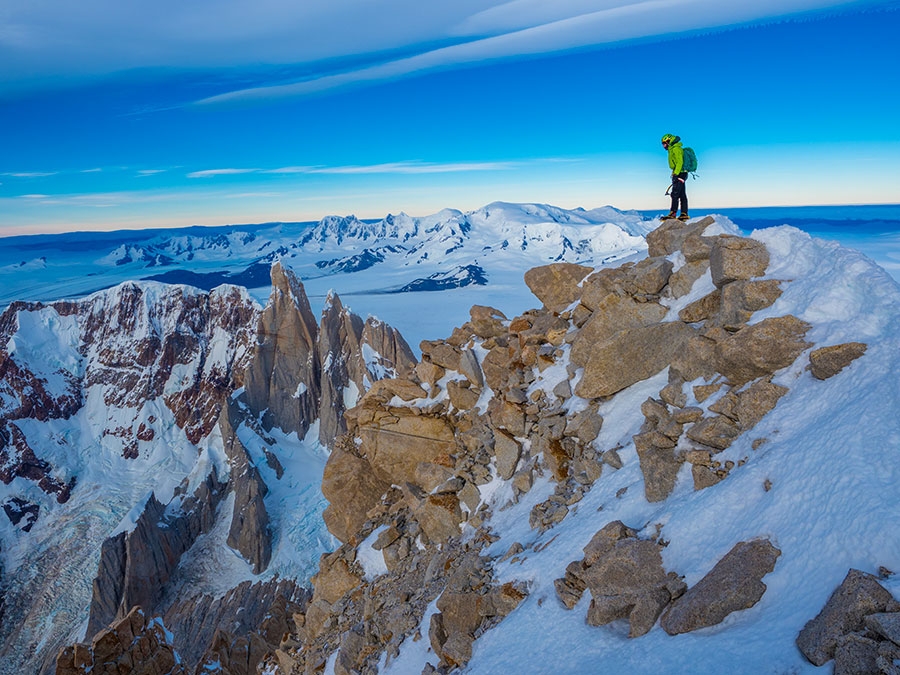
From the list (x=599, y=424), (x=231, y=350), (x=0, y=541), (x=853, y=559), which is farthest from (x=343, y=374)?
(x=853, y=559)

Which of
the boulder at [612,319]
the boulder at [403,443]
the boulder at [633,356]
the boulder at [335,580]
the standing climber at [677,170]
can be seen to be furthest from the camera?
the boulder at [403,443]

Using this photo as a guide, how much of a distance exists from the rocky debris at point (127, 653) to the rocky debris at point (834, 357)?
2932cm

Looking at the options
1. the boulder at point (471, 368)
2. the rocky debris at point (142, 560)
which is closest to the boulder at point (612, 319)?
the boulder at point (471, 368)

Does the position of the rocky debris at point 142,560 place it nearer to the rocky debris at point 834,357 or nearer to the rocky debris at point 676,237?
the rocky debris at point 676,237

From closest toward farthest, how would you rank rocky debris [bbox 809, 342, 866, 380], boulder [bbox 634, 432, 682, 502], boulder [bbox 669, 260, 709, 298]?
rocky debris [bbox 809, 342, 866, 380] → boulder [bbox 634, 432, 682, 502] → boulder [bbox 669, 260, 709, 298]

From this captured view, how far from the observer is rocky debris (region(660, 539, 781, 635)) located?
8.48 m

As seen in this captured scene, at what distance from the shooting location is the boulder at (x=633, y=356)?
16.9 metres

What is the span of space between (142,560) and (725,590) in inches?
3462

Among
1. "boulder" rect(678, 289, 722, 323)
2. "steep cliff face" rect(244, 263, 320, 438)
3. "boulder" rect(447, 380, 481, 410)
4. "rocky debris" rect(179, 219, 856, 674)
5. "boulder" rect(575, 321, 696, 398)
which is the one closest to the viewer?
"rocky debris" rect(179, 219, 856, 674)

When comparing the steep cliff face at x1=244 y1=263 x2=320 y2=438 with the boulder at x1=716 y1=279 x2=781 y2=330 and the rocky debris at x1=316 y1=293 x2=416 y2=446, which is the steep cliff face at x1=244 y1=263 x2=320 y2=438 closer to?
the rocky debris at x1=316 y1=293 x2=416 y2=446

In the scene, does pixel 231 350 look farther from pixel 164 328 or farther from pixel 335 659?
pixel 335 659

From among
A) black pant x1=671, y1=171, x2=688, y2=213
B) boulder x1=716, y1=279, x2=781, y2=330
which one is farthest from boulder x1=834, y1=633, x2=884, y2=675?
black pant x1=671, y1=171, x2=688, y2=213

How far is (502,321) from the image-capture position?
83.5ft

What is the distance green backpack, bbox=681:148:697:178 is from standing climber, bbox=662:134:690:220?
0.14 metres
